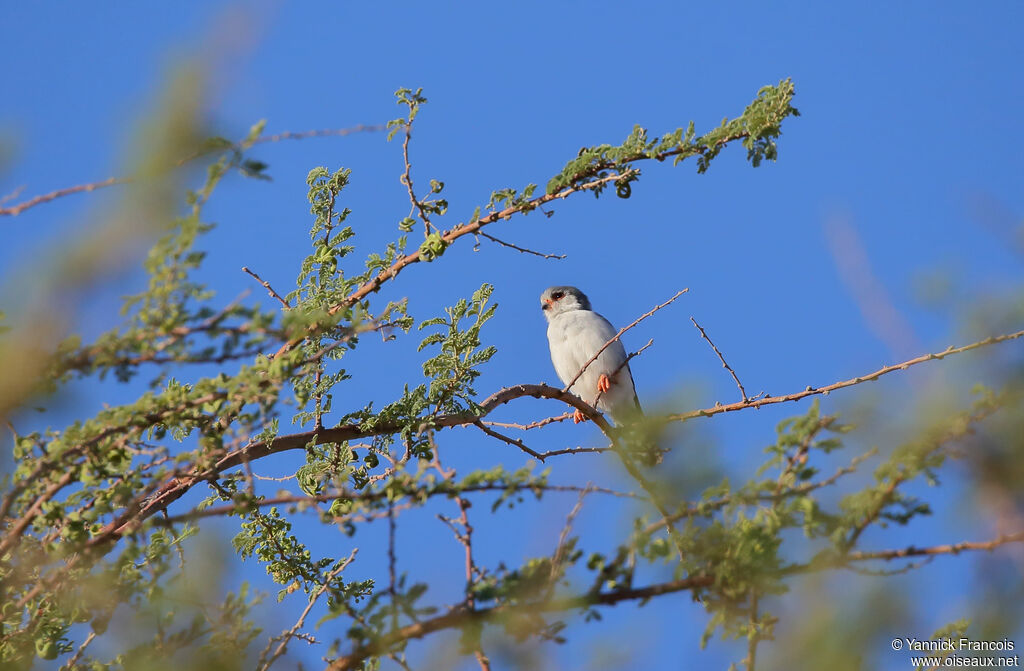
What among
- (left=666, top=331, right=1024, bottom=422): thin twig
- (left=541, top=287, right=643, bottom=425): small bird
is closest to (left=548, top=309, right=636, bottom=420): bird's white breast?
(left=541, top=287, right=643, bottom=425): small bird

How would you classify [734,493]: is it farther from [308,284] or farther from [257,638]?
[308,284]

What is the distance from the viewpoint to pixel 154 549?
3904 mm

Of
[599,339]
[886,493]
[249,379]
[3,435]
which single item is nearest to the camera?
[886,493]

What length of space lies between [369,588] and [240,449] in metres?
1.55

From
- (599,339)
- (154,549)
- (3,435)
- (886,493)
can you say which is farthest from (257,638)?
(599,339)

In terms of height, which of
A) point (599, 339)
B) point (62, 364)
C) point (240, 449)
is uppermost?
point (599, 339)

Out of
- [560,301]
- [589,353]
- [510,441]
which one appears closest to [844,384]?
[510,441]

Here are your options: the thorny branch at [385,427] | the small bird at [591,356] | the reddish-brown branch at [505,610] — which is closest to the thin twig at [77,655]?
the thorny branch at [385,427]

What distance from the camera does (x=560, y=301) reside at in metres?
10.6

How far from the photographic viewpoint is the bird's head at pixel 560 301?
1055 centimetres

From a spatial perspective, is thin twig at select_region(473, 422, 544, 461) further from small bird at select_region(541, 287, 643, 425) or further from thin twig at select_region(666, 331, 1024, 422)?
small bird at select_region(541, 287, 643, 425)

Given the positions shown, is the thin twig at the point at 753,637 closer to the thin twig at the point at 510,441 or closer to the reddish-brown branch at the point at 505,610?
the reddish-brown branch at the point at 505,610

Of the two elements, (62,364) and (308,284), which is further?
(308,284)

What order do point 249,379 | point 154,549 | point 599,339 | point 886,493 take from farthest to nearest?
point 599,339
point 154,549
point 249,379
point 886,493
